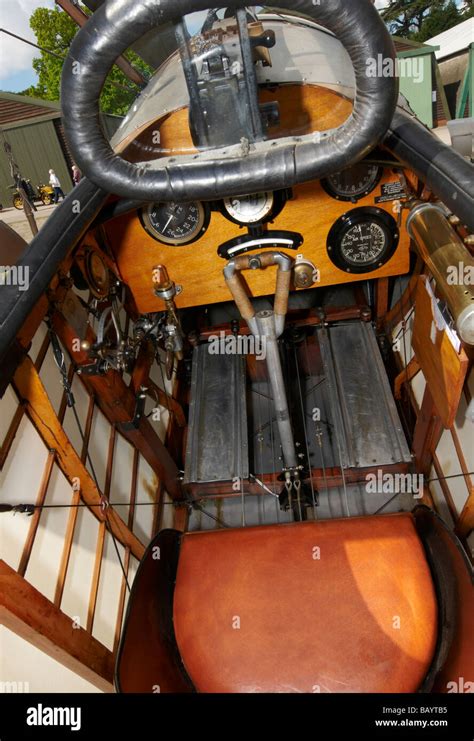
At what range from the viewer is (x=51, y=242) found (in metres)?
2.33

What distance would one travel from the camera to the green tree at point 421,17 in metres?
22.2

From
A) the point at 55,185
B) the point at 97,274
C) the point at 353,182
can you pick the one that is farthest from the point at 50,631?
the point at 55,185

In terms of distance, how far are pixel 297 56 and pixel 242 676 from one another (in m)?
3.96

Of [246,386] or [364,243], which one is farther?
[246,386]

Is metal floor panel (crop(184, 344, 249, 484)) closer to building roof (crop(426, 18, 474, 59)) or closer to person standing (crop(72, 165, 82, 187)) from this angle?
person standing (crop(72, 165, 82, 187))

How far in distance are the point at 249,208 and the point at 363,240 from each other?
3.73ft

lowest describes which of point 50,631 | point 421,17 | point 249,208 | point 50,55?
point 50,631

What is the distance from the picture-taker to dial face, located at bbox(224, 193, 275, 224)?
348 centimetres

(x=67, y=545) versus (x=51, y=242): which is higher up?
(x=51, y=242)

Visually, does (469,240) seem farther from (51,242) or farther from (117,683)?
(117,683)

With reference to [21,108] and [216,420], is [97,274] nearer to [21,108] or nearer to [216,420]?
[216,420]

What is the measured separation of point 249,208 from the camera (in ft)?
11.6

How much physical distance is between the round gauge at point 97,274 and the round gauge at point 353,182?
1.96 metres
